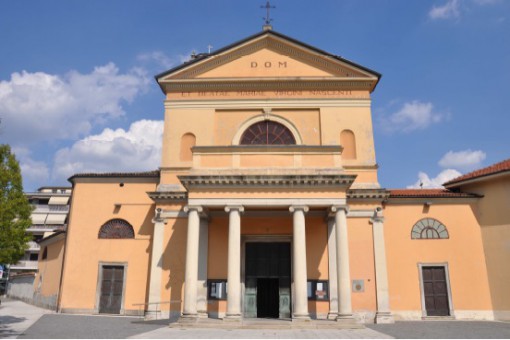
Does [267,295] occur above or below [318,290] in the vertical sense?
below

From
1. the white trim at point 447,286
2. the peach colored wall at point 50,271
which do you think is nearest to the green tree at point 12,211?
the peach colored wall at point 50,271

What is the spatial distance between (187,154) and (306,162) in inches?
254

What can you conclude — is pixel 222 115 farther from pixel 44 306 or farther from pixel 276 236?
pixel 44 306

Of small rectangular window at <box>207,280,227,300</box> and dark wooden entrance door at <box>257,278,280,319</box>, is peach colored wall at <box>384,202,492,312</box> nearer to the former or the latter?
dark wooden entrance door at <box>257,278,280,319</box>

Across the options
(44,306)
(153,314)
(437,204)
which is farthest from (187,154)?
(44,306)

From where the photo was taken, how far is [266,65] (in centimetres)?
2217

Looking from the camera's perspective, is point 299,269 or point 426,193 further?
point 426,193

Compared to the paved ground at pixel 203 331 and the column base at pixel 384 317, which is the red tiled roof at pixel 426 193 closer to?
the column base at pixel 384 317

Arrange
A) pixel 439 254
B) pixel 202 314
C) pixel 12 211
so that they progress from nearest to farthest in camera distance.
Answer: pixel 12 211, pixel 202 314, pixel 439 254

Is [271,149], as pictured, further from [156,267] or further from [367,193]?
[156,267]

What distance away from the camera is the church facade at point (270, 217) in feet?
56.9

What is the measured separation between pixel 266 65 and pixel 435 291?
1383cm

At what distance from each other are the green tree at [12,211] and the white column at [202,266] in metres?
7.41

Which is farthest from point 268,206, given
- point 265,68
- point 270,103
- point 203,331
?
point 265,68
